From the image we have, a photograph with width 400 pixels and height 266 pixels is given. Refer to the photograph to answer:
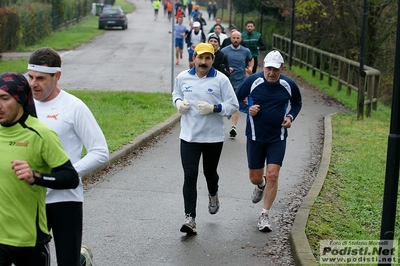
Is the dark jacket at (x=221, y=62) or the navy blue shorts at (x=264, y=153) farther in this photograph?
the dark jacket at (x=221, y=62)

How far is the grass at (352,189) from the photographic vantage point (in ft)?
23.4

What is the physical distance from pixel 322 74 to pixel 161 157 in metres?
13.8

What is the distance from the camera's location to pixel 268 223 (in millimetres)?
7496

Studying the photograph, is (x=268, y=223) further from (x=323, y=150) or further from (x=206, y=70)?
(x=323, y=150)

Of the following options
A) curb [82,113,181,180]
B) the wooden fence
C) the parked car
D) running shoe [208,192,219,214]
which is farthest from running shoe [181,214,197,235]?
the parked car

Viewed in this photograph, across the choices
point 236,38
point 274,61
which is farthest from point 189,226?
point 236,38

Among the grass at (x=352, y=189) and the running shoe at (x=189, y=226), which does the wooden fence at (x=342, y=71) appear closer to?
the grass at (x=352, y=189)

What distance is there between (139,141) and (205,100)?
4898 millimetres

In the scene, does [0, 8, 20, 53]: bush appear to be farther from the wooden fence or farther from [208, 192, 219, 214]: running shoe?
[208, 192, 219, 214]: running shoe

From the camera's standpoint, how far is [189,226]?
23.5 ft

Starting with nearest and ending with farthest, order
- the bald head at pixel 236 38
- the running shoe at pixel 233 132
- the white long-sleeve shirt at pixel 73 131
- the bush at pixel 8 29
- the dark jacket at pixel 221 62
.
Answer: the white long-sleeve shirt at pixel 73 131, the dark jacket at pixel 221 62, the running shoe at pixel 233 132, the bald head at pixel 236 38, the bush at pixel 8 29

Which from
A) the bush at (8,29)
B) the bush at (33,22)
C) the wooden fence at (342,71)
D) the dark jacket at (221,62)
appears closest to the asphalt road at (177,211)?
the dark jacket at (221,62)

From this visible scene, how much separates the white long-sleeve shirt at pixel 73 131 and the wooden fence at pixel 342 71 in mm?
11942

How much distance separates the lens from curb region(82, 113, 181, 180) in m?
10.3
